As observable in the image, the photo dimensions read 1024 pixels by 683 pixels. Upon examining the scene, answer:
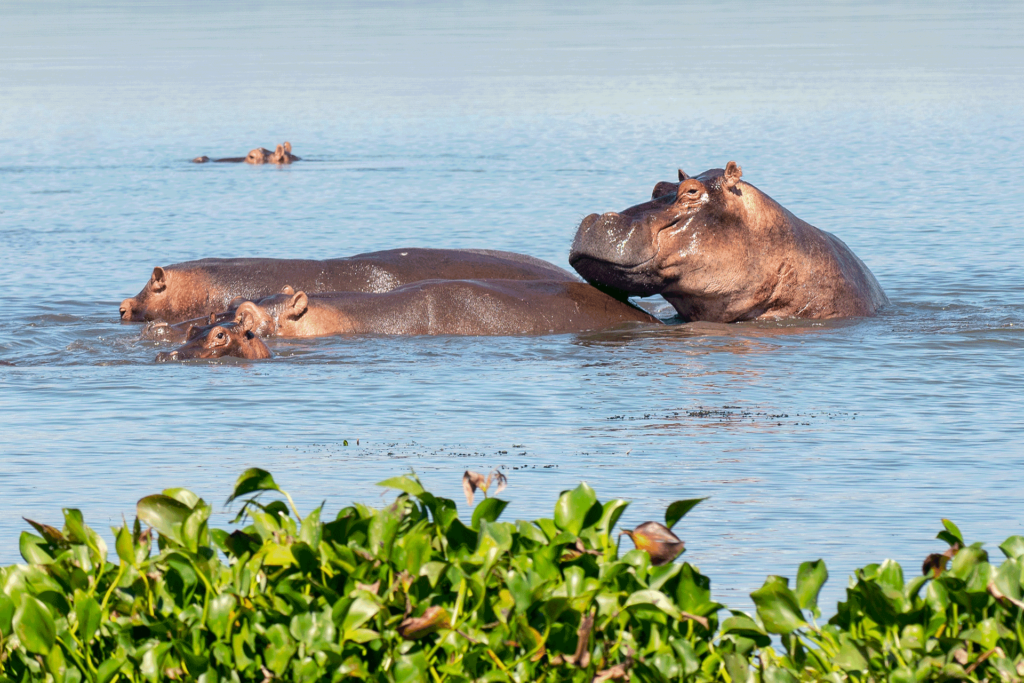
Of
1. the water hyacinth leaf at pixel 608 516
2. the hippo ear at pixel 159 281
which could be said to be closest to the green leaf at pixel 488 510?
the water hyacinth leaf at pixel 608 516

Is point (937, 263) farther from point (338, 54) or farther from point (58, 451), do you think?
point (338, 54)

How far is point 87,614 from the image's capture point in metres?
4.18

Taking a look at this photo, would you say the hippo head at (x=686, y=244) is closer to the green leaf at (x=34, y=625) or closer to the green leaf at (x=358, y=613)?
the green leaf at (x=358, y=613)

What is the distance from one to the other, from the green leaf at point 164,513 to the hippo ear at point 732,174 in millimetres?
7239

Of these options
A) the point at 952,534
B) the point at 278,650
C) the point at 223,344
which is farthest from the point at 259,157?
the point at 952,534

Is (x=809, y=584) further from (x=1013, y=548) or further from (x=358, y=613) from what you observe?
(x=358, y=613)

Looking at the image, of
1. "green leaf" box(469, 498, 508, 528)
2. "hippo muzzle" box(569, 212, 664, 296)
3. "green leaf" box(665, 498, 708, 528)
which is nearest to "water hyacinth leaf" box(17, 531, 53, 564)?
"green leaf" box(469, 498, 508, 528)

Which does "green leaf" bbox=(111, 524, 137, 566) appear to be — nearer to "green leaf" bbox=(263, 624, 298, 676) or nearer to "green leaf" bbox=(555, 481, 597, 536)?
"green leaf" bbox=(263, 624, 298, 676)

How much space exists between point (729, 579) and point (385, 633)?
179 centimetres

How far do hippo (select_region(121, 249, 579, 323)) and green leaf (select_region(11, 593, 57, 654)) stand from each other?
7.90m

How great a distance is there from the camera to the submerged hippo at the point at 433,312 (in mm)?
11102

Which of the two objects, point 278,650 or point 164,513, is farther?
point 164,513

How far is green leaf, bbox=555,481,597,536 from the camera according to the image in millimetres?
4449

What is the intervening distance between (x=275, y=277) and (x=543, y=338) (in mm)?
2213
